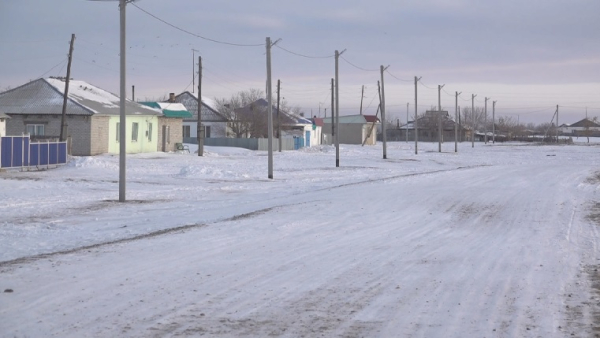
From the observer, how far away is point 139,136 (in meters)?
53.8

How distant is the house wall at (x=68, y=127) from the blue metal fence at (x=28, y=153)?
31.6 ft

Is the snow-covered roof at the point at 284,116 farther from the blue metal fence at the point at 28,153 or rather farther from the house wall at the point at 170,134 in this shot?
the blue metal fence at the point at 28,153

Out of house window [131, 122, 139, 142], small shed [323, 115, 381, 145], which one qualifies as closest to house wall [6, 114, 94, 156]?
house window [131, 122, 139, 142]

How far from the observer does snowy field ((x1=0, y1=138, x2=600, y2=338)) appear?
787cm

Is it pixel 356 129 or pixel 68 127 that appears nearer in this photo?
pixel 68 127

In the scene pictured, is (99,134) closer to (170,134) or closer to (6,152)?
(170,134)

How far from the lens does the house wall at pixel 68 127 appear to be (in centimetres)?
4756

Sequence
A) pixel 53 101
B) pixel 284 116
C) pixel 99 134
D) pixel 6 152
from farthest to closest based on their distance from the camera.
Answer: pixel 284 116, pixel 53 101, pixel 99 134, pixel 6 152

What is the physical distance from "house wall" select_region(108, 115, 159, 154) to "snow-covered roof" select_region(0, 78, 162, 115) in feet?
2.27

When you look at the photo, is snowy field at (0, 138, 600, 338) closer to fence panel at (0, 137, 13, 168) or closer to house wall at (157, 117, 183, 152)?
fence panel at (0, 137, 13, 168)

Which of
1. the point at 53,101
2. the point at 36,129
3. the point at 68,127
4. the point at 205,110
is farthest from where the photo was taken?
the point at 205,110

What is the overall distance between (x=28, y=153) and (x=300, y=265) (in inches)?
1032

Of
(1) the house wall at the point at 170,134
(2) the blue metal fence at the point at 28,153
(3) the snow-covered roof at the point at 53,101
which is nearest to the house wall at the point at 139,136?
(3) the snow-covered roof at the point at 53,101

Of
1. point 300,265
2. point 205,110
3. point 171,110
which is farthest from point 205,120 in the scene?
point 300,265
